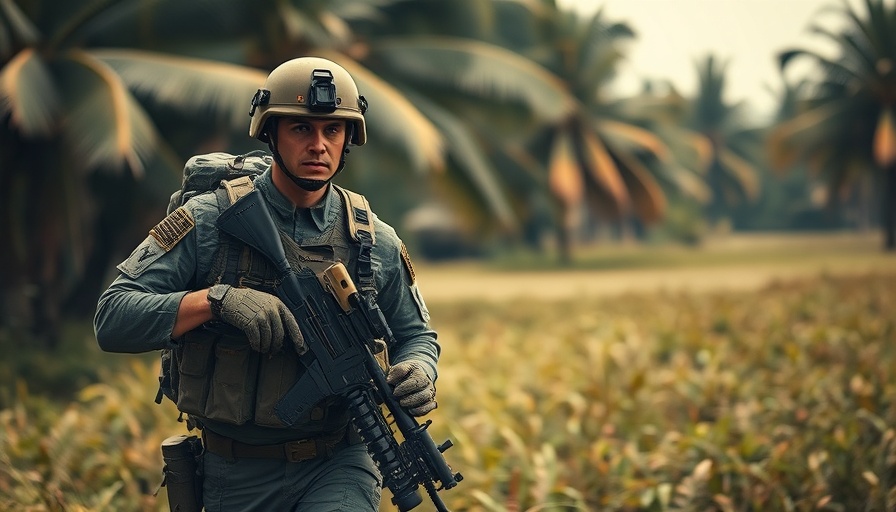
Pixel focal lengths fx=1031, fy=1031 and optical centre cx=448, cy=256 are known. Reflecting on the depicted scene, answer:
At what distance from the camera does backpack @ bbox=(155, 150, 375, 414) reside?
2.78 m

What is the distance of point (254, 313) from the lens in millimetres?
2527

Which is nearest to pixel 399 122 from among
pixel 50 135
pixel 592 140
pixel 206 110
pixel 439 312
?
pixel 206 110

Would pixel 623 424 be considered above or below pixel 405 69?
below

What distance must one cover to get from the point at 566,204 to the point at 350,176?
9576 millimetres

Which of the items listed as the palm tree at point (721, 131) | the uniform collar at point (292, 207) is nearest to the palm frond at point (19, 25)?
the uniform collar at point (292, 207)

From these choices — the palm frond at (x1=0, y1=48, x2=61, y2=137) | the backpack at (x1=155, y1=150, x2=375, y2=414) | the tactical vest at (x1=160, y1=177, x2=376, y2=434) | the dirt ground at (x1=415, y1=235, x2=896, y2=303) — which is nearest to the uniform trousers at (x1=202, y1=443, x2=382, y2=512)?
the tactical vest at (x1=160, y1=177, x2=376, y2=434)

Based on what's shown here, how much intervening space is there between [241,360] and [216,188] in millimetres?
510

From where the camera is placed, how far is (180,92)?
875cm

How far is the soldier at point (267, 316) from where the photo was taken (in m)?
2.57

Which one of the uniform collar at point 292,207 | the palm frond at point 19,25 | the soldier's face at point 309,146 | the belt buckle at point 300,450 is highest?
Answer: the palm frond at point 19,25

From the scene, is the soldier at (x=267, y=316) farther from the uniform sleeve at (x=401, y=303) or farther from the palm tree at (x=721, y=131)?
the palm tree at (x=721, y=131)

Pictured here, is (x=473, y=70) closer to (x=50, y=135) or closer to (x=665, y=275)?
(x=50, y=135)

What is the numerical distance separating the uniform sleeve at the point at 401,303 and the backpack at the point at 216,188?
9cm

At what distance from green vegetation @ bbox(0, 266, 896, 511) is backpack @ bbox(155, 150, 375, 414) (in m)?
1.39
